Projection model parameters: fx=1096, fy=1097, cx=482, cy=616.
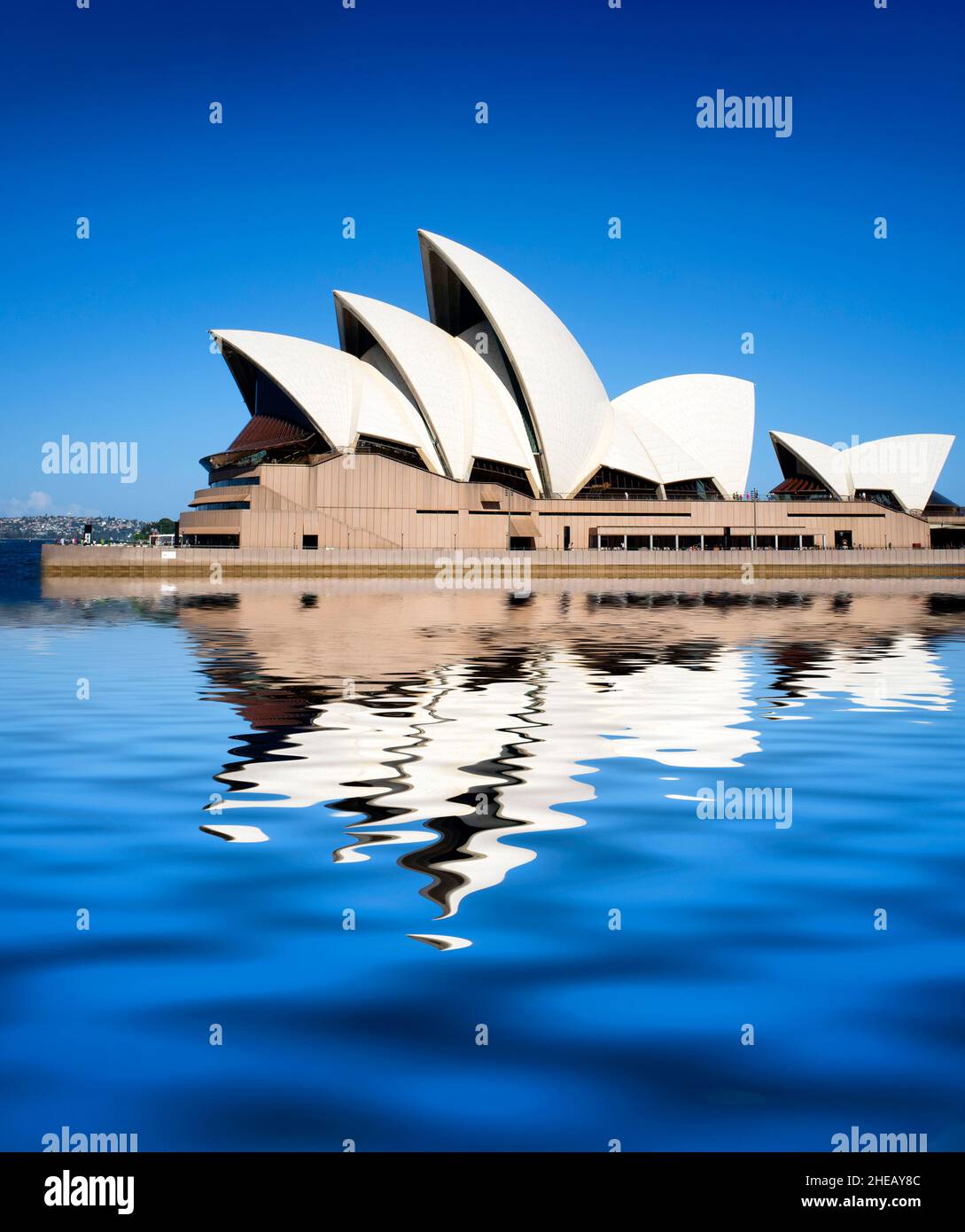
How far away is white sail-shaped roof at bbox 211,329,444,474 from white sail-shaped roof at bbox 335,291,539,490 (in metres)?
1.38

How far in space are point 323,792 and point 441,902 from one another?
309cm

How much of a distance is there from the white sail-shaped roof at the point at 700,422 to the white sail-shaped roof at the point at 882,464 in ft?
20.7

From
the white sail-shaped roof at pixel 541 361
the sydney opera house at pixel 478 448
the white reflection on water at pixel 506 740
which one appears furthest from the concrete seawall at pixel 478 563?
the white reflection on water at pixel 506 740

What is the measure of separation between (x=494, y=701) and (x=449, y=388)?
62697 millimetres

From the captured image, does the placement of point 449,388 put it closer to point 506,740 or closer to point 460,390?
point 460,390

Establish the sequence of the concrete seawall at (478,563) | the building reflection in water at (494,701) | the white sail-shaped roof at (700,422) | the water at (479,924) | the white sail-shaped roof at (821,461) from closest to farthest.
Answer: the water at (479,924) → the building reflection in water at (494,701) → the concrete seawall at (478,563) → the white sail-shaped roof at (700,422) → the white sail-shaped roof at (821,461)

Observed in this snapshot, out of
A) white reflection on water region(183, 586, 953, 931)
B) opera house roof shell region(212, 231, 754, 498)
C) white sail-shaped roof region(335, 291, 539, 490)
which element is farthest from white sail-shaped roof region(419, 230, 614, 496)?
white reflection on water region(183, 586, 953, 931)

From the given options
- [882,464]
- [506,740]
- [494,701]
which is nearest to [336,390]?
[882,464]

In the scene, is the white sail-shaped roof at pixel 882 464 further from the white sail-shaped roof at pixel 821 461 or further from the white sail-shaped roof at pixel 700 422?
the white sail-shaped roof at pixel 700 422

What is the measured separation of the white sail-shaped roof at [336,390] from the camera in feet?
Result: 237

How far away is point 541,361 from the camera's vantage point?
3002 inches
